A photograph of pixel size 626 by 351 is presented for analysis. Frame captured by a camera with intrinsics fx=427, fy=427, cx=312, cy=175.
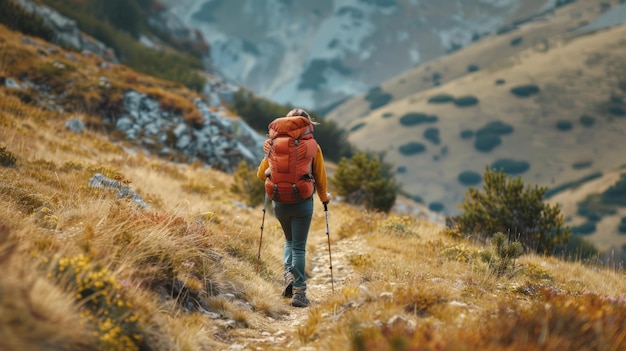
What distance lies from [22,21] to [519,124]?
499ft

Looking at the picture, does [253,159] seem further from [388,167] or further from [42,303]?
[388,167]

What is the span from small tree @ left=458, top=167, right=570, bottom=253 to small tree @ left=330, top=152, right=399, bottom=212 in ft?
13.8

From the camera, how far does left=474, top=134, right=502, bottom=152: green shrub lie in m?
143

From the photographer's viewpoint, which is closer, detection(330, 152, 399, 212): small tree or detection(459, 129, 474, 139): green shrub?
detection(330, 152, 399, 212): small tree

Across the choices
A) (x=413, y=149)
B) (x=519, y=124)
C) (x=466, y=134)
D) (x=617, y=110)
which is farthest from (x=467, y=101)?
(x=617, y=110)

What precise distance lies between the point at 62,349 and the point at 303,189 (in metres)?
3.44

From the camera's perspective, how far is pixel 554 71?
161 m

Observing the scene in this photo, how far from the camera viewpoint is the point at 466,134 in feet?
500

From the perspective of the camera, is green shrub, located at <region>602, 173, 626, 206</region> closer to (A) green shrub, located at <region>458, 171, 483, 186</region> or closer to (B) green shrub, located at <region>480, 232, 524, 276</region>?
(A) green shrub, located at <region>458, 171, 483, 186</region>

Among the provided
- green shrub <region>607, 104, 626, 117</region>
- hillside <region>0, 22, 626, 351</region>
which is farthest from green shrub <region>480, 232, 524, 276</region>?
green shrub <region>607, 104, 626, 117</region>

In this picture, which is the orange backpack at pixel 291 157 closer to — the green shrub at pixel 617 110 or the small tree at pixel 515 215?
the small tree at pixel 515 215

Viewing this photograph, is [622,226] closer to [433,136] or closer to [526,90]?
[433,136]

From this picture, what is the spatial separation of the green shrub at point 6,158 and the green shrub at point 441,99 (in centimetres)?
17343

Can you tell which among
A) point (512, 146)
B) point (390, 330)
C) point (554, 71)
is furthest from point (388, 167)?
point (554, 71)
